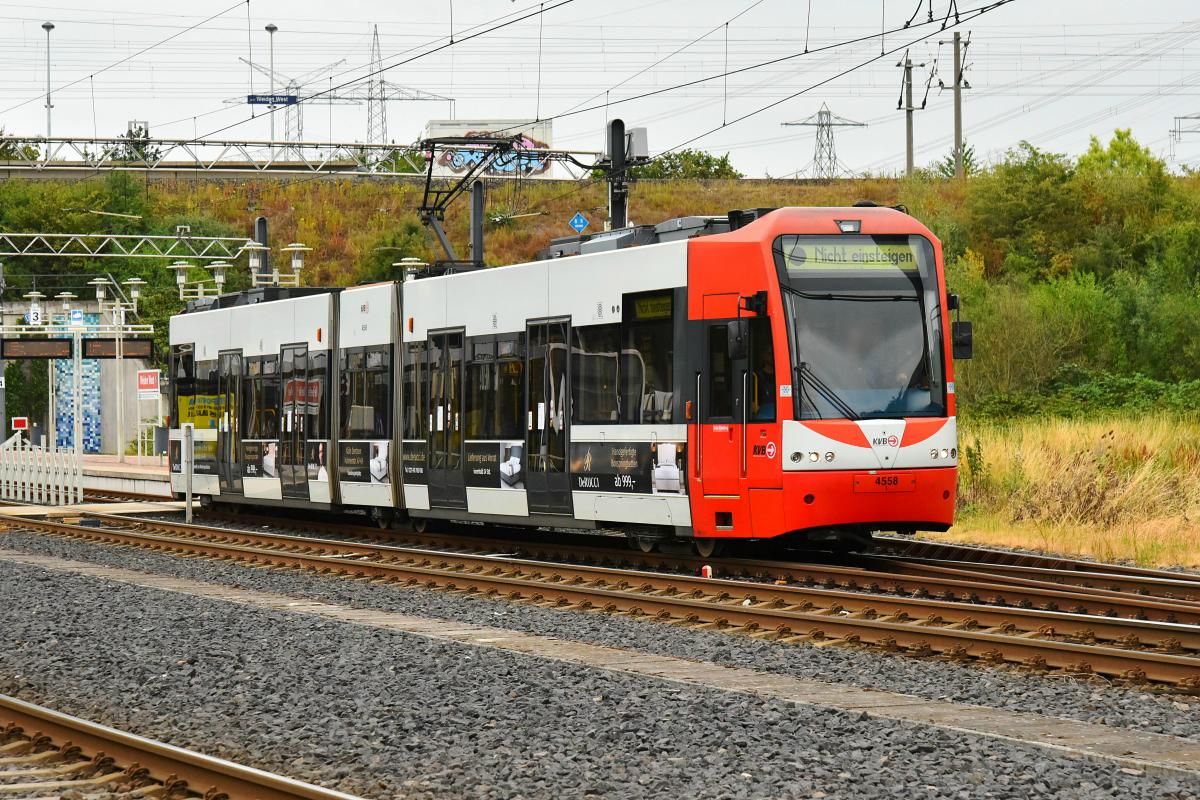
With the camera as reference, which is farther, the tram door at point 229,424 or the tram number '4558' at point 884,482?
the tram door at point 229,424

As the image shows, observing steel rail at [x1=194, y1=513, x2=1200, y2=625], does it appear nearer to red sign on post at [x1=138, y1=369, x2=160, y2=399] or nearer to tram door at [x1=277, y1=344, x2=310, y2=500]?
tram door at [x1=277, y1=344, x2=310, y2=500]

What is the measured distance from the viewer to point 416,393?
2136 cm

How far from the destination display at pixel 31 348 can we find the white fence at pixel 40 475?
12.8ft

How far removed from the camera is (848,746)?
8.12 metres

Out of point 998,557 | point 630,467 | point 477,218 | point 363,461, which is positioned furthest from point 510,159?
point 998,557

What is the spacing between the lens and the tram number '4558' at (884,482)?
15.5 meters

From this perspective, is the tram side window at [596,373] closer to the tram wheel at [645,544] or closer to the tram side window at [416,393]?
the tram wheel at [645,544]

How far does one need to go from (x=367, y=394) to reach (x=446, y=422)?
2.46 m

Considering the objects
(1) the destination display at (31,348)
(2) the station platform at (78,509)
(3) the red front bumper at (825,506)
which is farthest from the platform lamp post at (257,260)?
(3) the red front bumper at (825,506)

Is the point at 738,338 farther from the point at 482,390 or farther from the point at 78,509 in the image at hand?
the point at 78,509

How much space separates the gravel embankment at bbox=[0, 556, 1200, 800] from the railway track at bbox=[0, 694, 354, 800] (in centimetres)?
47

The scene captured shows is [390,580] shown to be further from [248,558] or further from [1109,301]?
[1109,301]

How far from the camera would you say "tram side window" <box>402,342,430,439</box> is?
21094 millimetres

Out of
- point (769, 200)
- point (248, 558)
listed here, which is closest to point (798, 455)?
point (248, 558)
